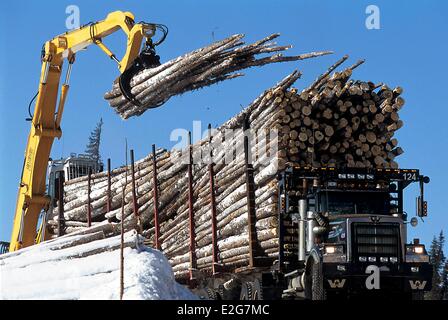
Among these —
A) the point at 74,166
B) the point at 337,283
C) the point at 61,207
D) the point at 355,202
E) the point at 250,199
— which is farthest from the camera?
the point at 74,166

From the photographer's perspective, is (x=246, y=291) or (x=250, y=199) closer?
(x=246, y=291)

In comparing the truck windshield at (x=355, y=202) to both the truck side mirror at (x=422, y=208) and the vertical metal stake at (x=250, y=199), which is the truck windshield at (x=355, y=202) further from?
the vertical metal stake at (x=250, y=199)

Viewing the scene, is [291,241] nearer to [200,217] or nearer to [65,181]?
[200,217]

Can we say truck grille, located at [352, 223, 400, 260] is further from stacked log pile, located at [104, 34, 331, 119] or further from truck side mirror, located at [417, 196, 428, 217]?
stacked log pile, located at [104, 34, 331, 119]

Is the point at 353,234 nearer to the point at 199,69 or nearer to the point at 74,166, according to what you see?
the point at 199,69

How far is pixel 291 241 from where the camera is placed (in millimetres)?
16750

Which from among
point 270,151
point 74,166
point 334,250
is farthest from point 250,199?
point 74,166

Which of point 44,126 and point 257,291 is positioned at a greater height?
point 44,126

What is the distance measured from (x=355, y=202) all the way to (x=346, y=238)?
35.5 inches

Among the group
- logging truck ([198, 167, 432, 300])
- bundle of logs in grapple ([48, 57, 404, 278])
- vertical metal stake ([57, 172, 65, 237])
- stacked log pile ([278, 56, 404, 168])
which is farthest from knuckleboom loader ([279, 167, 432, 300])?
vertical metal stake ([57, 172, 65, 237])

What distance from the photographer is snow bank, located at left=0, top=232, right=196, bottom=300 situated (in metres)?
11.6

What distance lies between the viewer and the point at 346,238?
48.7 feet

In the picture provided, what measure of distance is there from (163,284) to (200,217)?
996 cm
